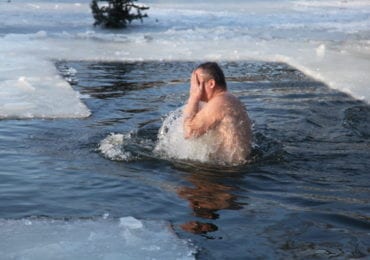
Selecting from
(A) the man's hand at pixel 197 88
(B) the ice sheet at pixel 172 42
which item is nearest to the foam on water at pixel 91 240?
(A) the man's hand at pixel 197 88

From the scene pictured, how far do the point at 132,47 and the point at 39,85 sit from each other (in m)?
5.11

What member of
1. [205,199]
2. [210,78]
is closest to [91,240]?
[205,199]

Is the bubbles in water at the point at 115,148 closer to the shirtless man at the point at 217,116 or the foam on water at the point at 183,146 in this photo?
the foam on water at the point at 183,146

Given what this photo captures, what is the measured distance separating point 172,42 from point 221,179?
32.9 ft

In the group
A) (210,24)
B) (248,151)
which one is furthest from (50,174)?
(210,24)

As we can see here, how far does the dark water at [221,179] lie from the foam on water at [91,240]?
0.16 meters

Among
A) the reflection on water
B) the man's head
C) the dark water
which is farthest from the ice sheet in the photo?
the reflection on water

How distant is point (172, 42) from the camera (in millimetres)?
15508

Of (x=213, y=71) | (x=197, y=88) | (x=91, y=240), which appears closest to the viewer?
(x=91, y=240)

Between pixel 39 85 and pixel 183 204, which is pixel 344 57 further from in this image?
pixel 183 204

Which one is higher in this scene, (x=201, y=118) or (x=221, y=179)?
(x=201, y=118)

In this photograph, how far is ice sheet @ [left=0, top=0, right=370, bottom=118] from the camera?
9445 millimetres

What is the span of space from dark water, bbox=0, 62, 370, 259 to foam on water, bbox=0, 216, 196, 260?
0.16 meters

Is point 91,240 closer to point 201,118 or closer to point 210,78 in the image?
point 201,118
